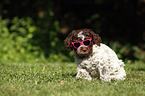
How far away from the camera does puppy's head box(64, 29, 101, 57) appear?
399 centimetres

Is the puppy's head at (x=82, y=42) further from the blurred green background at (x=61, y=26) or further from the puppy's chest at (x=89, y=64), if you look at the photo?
the blurred green background at (x=61, y=26)

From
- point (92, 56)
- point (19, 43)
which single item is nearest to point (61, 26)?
point (19, 43)

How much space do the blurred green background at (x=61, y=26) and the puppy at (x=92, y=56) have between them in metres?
4.75

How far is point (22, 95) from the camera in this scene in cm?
325

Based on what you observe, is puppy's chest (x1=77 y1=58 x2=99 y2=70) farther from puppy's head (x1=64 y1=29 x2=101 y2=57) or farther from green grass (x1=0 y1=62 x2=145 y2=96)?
green grass (x1=0 y1=62 x2=145 y2=96)

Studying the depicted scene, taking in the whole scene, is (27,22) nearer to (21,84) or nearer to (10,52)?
(10,52)

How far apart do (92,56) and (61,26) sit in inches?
260

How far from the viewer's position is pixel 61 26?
416 inches

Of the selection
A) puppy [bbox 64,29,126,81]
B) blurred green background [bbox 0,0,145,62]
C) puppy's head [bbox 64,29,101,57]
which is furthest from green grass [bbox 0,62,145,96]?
blurred green background [bbox 0,0,145,62]

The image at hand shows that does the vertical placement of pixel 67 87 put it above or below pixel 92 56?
below

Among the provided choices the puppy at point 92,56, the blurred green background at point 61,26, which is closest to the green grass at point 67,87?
the puppy at point 92,56

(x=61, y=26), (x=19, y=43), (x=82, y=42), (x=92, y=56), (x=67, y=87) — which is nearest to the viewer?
(x=67, y=87)

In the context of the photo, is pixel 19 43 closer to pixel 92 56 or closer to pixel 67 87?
pixel 92 56

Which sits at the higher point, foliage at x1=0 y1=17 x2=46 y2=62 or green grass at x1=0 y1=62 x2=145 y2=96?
foliage at x1=0 y1=17 x2=46 y2=62
